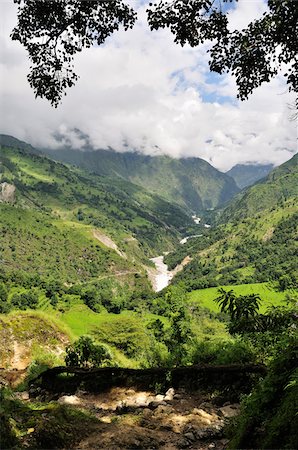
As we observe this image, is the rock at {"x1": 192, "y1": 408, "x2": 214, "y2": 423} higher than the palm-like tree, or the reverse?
the palm-like tree

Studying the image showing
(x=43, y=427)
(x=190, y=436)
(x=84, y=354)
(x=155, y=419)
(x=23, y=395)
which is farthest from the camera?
(x=84, y=354)

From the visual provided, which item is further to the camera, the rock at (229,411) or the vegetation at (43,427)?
the rock at (229,411)

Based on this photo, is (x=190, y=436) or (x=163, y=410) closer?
(x=190, y=436)

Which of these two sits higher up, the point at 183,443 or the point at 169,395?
the point at 183,443

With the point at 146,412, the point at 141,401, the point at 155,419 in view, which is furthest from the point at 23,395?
the point at 155,419

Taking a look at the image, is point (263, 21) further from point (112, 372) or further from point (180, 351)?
Result: point (180, 351)

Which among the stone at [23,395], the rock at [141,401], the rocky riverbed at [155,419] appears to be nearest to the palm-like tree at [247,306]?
the rocky riverbed at [155,419]

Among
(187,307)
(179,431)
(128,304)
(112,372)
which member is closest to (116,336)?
(187,307)

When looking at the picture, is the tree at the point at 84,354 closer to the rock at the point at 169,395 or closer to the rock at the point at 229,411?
the rock at the point at 169,395

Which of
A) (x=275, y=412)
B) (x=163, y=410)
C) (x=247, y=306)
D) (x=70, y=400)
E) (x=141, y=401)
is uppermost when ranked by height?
(x=247, y=306)

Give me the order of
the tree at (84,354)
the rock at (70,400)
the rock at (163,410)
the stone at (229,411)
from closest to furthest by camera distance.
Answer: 1. the stone at (229,411)
2. the rock at (163,410)
3. the rock at (70,400)
4. the tree at (84,354)

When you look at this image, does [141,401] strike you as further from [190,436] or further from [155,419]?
[190,436]

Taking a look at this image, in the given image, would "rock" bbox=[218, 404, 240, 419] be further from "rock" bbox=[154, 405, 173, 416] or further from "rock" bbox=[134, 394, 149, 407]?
"rock" bbox=[134, 394, 149, 407]

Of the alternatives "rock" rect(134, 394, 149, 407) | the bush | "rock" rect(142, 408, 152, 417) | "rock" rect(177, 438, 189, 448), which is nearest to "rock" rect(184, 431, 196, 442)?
"rock" rect(177, 438, 189, 448)
